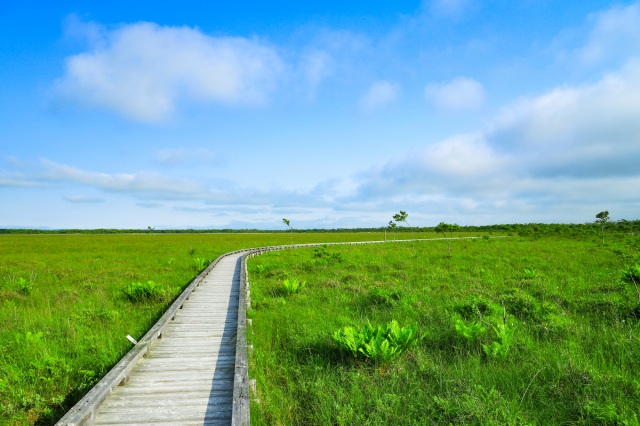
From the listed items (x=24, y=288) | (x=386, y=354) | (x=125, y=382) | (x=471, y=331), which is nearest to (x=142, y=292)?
(x=24, y=288)

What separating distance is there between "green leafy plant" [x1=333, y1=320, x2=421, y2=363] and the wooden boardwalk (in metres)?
1.90

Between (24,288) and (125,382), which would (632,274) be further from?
(24,288)

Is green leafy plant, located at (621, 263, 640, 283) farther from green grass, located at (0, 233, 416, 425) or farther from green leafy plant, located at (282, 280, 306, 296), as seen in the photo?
green grass, located at (0, 233, 416, 425)

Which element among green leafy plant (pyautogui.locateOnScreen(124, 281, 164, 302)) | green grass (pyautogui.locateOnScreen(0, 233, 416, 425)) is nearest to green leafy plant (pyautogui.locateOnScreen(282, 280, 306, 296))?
green grass (pyautogui.locateOnScreen(0, 233, 416, 425))

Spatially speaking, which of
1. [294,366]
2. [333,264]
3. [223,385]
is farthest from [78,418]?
[333,264]

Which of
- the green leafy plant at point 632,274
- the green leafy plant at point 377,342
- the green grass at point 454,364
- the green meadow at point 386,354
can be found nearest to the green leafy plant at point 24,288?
the green meadow at point 386,354

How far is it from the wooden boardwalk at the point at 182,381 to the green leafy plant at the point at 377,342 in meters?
1.90

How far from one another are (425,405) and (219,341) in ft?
13.0

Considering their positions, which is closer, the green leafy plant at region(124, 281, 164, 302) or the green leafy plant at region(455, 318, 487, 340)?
the green leafy plant at region(455, 318, 487, 340)

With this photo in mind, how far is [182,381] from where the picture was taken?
4.86 metres

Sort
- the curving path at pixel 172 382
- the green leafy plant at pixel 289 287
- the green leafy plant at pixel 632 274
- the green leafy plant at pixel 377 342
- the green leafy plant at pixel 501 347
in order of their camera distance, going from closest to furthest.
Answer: the curving path at pixel 172 382, the green leafy plant at pixel 377 342, the green leafy plant at pixel 501 347, the green leafy plant at pixel 632 274, the green leafy plant at pixel 289 287

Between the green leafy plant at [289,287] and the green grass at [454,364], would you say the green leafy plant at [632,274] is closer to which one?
the green grass at [454,364]

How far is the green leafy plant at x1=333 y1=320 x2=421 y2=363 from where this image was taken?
5.50 m

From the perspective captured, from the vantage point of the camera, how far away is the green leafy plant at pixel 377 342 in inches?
217
